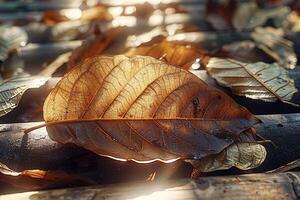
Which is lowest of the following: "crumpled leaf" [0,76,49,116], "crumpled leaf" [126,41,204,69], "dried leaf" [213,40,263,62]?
"dried leaf" [213,40,263,62]

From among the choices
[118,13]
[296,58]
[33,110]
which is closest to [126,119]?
[33,110]

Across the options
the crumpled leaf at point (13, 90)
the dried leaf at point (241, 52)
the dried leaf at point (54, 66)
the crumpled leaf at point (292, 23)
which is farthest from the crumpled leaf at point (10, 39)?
the crumpled leaf at point (292, 23)

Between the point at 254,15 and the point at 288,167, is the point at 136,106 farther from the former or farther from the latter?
the point at 254,15

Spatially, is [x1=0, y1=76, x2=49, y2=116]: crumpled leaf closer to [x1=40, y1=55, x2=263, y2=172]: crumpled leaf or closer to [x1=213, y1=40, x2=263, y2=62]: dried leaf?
[x1=40, y1=55, x2=263, y2=172]: crumpled leaf

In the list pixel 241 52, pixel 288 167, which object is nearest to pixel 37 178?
pixel 288 167

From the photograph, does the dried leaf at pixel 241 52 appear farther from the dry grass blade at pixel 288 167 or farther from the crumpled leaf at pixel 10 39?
the crumpled leaf at pixel 10 39

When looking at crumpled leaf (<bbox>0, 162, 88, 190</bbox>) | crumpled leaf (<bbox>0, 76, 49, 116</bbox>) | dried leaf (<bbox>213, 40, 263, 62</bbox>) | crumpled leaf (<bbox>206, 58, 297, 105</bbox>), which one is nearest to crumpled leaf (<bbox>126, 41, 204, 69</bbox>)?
crumpled leaf (<bbox>206, 58, 297, 105</bbox>)
